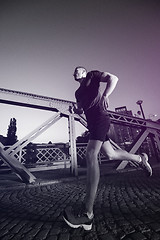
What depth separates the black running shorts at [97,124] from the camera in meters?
1.85

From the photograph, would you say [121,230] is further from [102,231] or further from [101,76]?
[101,76]

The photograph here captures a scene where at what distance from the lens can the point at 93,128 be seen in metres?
1.89

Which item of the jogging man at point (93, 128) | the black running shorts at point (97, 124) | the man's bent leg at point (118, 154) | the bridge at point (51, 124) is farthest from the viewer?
the bridge at point (51, 124)

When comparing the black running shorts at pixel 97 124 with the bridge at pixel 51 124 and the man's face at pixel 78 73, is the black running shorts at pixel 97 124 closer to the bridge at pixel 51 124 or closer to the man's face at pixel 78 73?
the man's face at pixel 78 73

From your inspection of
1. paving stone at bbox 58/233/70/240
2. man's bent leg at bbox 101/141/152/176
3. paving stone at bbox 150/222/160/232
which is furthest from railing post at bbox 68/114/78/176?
paving stone at bbox 150/222/160/232

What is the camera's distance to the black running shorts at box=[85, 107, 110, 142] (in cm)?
185

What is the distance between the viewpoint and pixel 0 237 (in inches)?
62.2

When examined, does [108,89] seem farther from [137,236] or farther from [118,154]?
[137,236]

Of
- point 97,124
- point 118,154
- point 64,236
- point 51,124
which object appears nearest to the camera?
point 64,236

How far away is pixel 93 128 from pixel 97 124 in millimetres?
77

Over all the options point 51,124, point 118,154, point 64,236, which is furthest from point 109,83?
point 51,124

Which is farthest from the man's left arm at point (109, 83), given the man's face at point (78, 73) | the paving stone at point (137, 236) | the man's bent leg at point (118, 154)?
the paving stone at point (137, 236)

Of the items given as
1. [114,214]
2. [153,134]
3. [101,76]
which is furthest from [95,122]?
[153,134]

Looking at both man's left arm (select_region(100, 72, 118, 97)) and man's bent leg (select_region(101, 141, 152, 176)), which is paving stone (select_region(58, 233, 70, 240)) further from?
man's left arm (select_region(100, 72, 118, 97))
